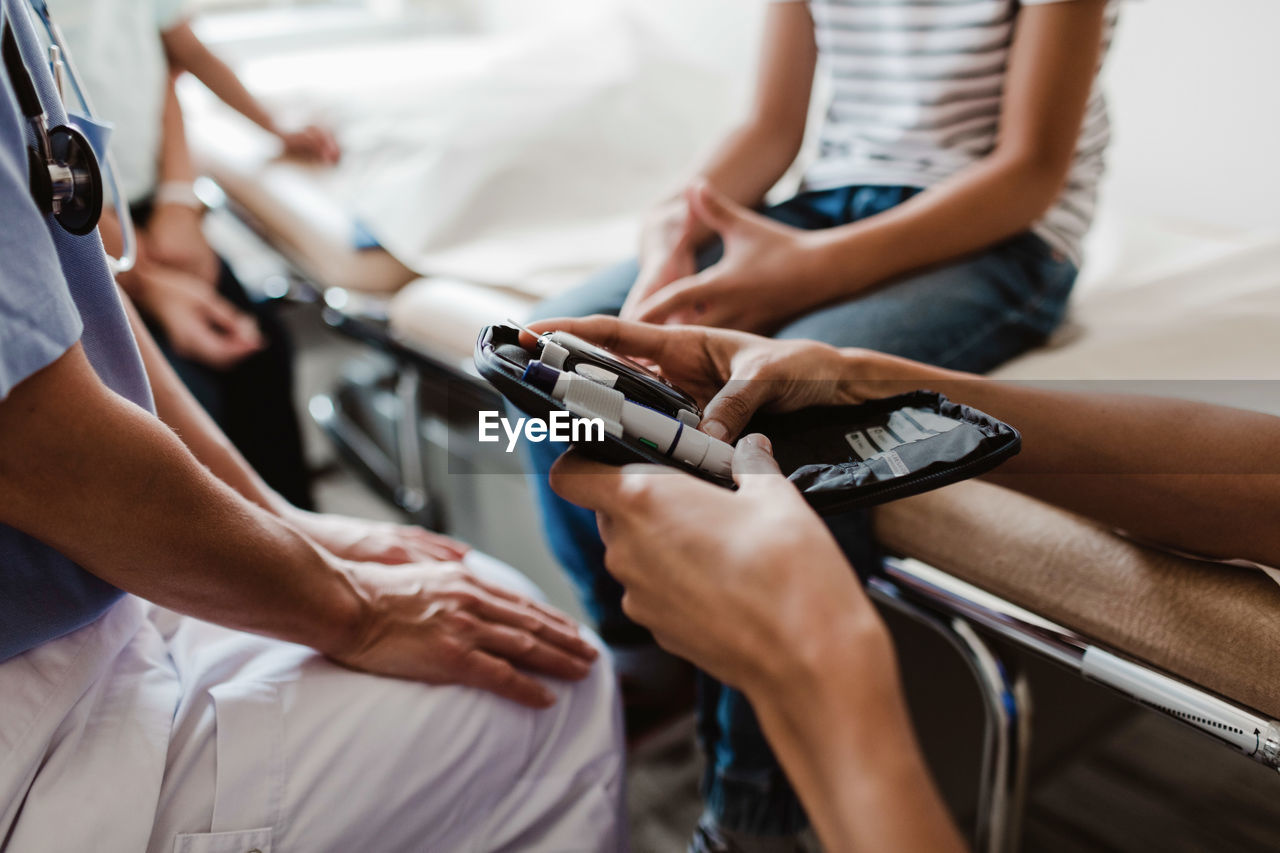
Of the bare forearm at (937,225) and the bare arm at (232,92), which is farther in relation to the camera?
the bare arm at (232,92)

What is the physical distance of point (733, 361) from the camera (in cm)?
54

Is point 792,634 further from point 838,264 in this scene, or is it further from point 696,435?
point 838,264

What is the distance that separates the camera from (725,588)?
1.17 feet

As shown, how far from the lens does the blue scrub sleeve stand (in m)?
0.39

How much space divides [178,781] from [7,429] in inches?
8.8

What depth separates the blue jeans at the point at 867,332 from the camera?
0.75 metres

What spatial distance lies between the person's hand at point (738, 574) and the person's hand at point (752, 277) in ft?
1.09

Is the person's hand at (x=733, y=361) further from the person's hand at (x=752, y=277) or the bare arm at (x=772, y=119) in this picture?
the bare arm at (x=772, y=119)

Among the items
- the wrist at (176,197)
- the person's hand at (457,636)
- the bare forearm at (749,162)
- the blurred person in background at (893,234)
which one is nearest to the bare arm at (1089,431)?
the blurred person in background at (893,234)

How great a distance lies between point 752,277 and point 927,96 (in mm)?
310

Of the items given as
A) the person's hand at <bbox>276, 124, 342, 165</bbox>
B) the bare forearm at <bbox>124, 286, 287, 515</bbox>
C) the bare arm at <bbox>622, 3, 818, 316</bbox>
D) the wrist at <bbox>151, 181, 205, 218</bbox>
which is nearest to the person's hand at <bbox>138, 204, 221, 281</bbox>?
the wrist at <bbox>151, 181, 205, 218</bbox>

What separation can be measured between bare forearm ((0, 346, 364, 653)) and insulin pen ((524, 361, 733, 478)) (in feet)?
0.73

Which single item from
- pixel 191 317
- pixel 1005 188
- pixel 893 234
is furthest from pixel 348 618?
→ pixel 191 317

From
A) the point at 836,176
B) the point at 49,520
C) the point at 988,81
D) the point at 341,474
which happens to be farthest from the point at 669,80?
the point at 49,520
